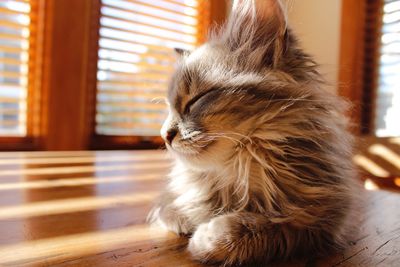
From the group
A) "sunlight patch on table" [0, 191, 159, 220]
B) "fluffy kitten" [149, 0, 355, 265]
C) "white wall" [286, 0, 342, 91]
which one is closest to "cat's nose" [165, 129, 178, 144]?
"fluffy kitten" [149, 0, 355, 265]

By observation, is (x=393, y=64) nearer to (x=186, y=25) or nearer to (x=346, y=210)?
(x=186, y=25)

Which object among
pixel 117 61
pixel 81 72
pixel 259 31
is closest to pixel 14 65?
pixel 81 72

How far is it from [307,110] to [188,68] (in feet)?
0.93

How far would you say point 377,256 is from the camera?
70 cm

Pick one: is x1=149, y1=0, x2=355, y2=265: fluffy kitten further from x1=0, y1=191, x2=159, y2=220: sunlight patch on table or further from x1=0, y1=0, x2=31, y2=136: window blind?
x1=0, y1=0, x2=31, y2=136: window blind

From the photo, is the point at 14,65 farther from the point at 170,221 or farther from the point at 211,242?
the point at 211,242

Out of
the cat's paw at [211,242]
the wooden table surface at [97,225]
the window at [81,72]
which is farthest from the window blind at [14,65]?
the cat's paw at [211,242]

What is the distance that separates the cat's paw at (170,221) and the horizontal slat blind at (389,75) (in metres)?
2.25

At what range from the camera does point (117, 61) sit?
9.96 ft

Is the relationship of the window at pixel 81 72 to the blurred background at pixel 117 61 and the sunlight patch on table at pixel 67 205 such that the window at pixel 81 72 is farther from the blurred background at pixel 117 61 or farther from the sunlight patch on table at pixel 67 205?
the sunlight patch on table at pixel 67 205

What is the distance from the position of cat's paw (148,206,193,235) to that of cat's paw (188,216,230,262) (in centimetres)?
12

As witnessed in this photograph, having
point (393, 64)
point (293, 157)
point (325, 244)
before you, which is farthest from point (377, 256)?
point (393, 64)

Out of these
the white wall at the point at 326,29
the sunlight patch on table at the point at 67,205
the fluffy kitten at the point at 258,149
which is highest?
the white wall at the point at 326,29

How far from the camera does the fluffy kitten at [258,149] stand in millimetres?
704
